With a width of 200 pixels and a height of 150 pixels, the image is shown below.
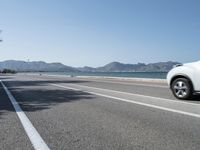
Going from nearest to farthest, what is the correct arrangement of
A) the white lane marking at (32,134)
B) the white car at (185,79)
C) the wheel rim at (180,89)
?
the white lane marking at (32,134), the white car at (185,79), the wheel rim at (180,89)

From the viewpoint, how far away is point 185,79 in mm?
11680

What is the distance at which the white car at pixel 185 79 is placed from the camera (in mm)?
11328

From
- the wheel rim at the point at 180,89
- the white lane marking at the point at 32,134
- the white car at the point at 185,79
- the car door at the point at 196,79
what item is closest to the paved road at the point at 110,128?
the white lane marking at the point at 32,134

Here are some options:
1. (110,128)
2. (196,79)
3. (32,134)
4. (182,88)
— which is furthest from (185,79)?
(32,134)

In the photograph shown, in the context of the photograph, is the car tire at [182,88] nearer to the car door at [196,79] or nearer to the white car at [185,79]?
the white car at [185,79]

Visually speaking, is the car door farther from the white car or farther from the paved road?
the paved road

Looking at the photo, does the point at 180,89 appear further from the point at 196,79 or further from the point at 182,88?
the point at 196,79

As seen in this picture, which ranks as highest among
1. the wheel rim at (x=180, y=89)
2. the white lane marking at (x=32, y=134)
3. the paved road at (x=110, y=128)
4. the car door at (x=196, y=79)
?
the car door at (x=196, y=79)

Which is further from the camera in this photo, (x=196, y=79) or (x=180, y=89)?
(x=180, y=89)

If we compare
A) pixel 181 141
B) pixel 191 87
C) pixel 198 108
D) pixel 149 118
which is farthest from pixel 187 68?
pixel 181 141

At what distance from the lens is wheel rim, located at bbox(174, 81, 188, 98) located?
11.7 metres

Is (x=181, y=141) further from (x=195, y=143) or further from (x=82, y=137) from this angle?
(x=82, y=137)

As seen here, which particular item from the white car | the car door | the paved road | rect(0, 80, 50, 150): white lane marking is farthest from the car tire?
rect(0, 80, 50, 150): white lane marking

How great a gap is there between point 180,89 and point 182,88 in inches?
4.0
